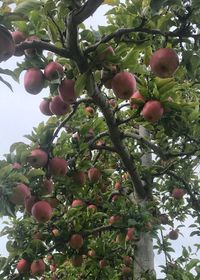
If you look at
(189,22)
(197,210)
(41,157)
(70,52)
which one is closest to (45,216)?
(41,157)

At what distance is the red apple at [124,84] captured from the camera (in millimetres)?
3115

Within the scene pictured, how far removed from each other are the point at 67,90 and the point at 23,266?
2237 mm

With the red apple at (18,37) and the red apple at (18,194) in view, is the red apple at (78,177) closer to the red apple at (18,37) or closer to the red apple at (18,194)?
the red apple at (18,194)

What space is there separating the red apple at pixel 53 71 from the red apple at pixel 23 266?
226 centimetres

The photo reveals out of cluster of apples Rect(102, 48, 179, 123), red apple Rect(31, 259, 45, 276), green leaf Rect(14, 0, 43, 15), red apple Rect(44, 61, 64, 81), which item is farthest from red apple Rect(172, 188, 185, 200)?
green leaf Rect(14, 0, 43, 15)

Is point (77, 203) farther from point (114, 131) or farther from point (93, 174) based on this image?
point (114, 131)

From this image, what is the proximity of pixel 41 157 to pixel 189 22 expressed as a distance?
1.60 metres

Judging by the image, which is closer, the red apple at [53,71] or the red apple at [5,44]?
the red apple at [5,44]

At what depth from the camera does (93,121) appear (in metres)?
4.84

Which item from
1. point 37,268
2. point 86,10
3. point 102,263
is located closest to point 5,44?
point 86,10

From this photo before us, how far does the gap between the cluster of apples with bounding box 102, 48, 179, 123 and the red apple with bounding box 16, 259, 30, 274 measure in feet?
6.78

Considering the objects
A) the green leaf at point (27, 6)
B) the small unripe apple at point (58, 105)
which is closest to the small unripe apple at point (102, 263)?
the small unripe apple at point (58, 105)

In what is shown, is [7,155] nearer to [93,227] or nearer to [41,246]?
[41,246]

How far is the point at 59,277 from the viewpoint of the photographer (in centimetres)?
628
